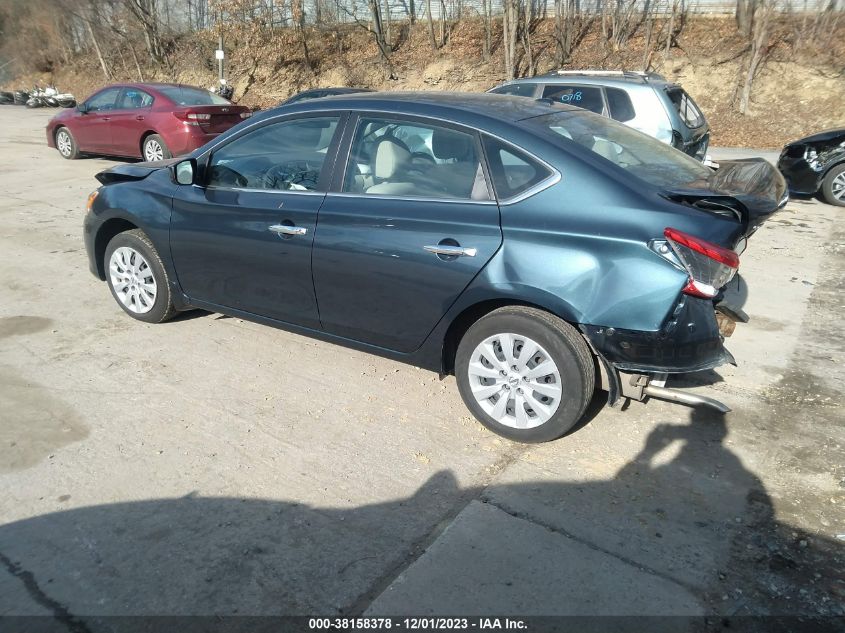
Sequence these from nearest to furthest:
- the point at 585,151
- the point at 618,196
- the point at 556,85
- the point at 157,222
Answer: the point at 618,196 → the point at 585,151 → the point at 157,222 → the point at 556,85

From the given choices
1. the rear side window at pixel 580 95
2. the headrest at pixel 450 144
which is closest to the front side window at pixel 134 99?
the rear side window at pixel 580 95

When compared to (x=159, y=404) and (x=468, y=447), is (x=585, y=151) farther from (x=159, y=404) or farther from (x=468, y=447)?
(x=159, y=404)

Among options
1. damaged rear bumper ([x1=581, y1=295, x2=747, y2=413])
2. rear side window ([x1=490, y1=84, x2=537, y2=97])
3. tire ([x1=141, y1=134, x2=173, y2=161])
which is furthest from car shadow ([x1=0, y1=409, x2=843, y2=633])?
tire ([x1=141, y1=134, x2=173, y2=161])

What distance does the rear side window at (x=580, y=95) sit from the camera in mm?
9102

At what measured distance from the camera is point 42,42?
3759 centimetres

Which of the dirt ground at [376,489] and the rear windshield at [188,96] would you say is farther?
the rear windshield at [188,96]

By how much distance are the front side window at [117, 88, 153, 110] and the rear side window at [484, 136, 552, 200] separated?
10.6m

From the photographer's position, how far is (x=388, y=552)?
297 cm

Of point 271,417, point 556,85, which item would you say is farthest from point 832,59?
point 271,417

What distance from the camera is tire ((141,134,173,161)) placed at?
12.3 meters

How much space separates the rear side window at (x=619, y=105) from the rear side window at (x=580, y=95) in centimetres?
12

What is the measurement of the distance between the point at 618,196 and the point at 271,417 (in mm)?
2298

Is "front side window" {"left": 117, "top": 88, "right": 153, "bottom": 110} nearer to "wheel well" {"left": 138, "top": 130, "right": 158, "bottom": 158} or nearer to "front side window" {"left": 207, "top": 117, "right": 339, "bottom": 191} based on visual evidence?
"wheel well" {"left": 138, "top": 130, "right": 158, "bottom": 158}

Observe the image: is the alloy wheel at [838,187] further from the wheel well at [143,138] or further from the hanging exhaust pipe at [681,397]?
the wheel well at [143,138]
